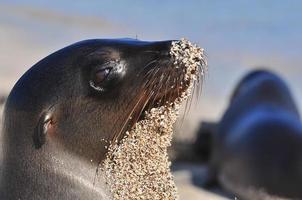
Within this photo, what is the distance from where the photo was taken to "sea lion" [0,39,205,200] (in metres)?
3.73

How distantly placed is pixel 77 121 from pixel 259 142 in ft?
26.7

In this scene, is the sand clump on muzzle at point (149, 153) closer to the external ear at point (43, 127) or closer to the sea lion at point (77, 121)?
the sea lion at point (77, 121)

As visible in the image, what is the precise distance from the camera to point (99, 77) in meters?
3.74

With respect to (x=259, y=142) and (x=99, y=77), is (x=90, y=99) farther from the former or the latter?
(x=259, y=142)

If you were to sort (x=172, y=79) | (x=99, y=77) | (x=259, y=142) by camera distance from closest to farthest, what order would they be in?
(x=172, y=79), (x=99, y=77), (x=259, y=142)

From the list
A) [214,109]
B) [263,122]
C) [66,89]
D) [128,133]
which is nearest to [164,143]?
[128,133]

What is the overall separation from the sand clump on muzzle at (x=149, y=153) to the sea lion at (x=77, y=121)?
0.03 meters

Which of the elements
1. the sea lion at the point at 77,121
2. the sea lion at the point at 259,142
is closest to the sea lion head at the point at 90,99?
the sea lion at the point at 77,121

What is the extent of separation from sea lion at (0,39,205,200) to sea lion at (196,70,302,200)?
721cm

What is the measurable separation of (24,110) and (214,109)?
54.3 ft

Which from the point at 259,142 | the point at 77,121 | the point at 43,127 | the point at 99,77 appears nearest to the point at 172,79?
the point at 99,77

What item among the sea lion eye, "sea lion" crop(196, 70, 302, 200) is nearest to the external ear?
the sea lion eye

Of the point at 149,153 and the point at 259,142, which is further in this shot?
the point at 259,142

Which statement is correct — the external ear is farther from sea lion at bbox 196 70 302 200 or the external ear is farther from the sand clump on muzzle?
sea lion at bbox 196 70 302 200
